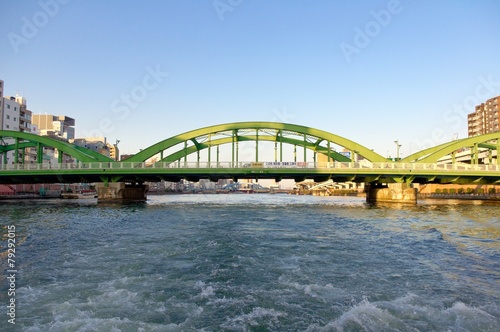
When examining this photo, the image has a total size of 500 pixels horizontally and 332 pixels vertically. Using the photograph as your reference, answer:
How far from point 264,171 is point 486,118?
141 metres

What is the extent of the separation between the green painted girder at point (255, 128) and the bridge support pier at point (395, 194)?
19.8ft

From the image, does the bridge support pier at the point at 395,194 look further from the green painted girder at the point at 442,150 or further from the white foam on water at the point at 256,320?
the white foam on water at the point at 256,320

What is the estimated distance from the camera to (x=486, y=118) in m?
151

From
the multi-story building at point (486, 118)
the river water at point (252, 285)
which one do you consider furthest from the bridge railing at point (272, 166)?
the multi-story building at point (486, 118)

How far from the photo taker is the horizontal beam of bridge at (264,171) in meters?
57.5

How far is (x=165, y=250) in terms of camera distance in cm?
1606

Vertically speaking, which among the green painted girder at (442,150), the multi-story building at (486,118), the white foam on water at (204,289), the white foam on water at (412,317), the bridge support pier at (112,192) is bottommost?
the white foam on water at (412,317)

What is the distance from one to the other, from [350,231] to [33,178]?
2413 inches

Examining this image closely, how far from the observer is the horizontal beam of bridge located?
57531mm

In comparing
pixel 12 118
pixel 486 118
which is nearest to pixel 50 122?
pixel 12 118

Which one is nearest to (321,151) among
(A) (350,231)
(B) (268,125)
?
(B) (268,125)

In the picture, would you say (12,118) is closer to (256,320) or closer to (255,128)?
(255,128)

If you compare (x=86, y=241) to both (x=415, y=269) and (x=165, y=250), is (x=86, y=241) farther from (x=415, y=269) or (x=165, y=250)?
(x=415, y=269)

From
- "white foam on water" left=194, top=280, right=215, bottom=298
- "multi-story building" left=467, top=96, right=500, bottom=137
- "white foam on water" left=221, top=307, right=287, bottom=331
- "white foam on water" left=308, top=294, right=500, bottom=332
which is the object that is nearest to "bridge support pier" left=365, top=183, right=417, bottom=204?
"white foam on water" left=308, top=294, right=500, bottom=332
